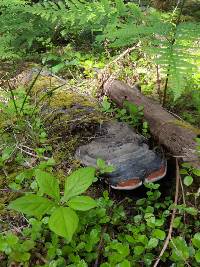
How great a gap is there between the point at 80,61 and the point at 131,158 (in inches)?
105

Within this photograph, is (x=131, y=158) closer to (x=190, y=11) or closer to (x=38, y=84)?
(x=38, y=84)

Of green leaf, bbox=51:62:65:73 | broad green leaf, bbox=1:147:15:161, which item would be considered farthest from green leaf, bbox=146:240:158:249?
green leaf, bbox=51:62:65:73

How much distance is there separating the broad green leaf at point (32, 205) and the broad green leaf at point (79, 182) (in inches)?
4.9

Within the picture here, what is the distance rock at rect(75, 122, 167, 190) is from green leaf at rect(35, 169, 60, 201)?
0.53m

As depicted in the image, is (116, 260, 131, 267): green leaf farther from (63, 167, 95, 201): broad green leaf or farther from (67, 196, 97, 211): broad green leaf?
(63, 167, 95, 201): broad green leaf

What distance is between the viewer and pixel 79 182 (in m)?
2.11

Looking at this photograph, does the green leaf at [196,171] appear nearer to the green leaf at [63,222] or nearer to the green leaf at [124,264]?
the green leaf at [124,264]

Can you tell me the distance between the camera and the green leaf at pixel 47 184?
205 cm

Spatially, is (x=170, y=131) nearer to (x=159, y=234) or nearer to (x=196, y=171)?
(x=196, y=171)

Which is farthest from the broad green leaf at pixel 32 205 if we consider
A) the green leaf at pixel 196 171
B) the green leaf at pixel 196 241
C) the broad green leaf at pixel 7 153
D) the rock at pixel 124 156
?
the green leaf at pixel 196 171

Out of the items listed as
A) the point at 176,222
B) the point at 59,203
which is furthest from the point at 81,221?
the point at 176,222

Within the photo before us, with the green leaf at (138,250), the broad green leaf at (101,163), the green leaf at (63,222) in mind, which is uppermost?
the green leaf at (63,222)

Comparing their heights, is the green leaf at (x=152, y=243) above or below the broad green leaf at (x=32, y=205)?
below

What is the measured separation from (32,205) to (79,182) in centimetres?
31
